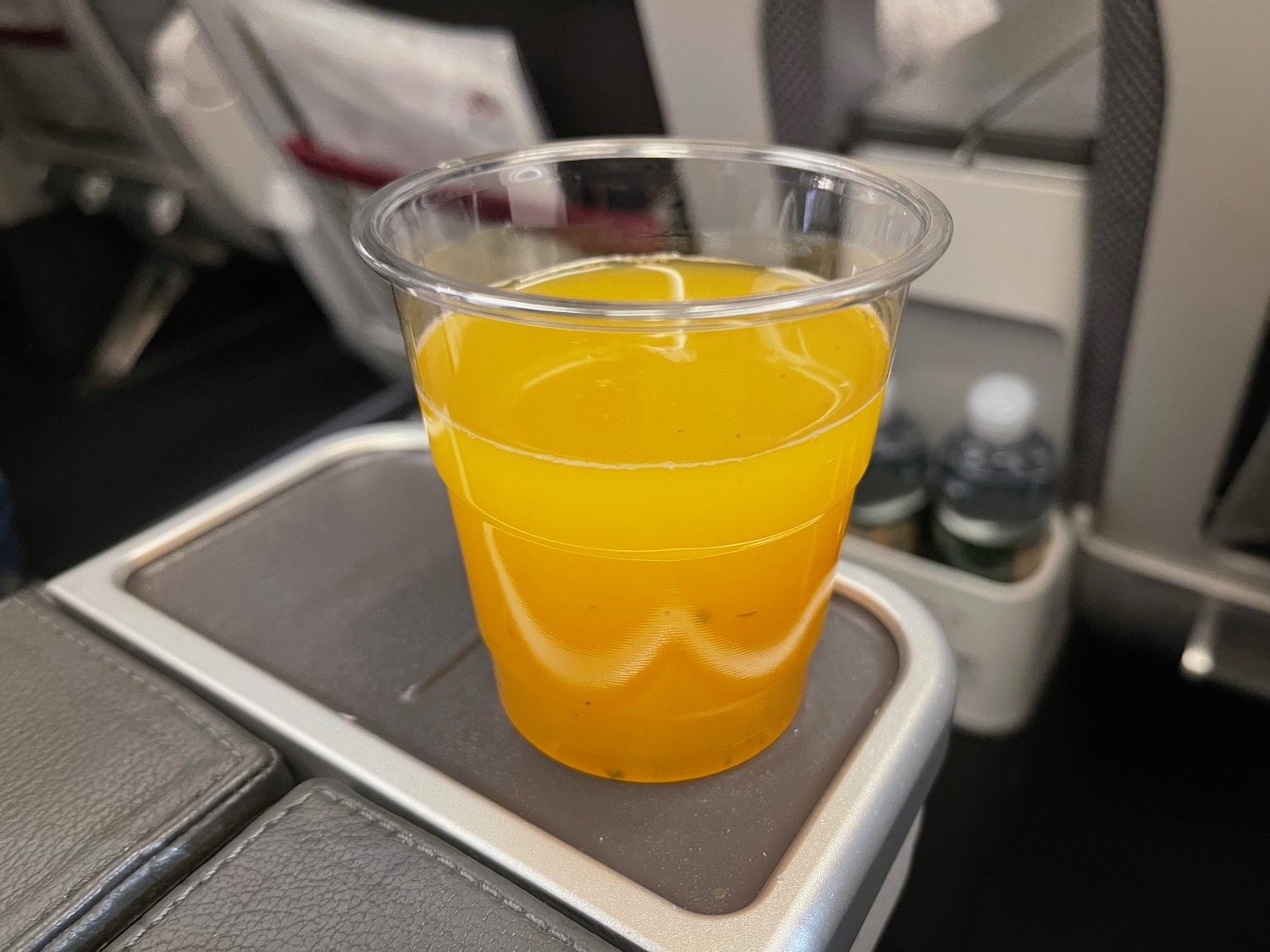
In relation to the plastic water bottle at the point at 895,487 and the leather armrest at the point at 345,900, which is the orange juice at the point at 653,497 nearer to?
the leather armrest at the point at 345,900

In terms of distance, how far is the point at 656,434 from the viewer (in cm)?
34

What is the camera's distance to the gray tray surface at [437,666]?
1.32 ft

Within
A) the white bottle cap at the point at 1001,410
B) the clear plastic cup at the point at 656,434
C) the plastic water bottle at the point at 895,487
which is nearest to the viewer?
the clear plastic cup at the point at 656,434

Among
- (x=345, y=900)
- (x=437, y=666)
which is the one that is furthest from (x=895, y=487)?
(x=345, y=900)

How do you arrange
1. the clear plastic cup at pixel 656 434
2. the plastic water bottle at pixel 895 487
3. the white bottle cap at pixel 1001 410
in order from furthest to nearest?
the plastic water bottle at pixel 895 487
the white bottle cap at pixel 1001 410
the clear plastic cup at pixel 656 434

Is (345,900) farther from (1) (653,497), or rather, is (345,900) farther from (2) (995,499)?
(2) (995,499)

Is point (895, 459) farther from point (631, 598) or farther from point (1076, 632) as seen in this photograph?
point (631, 598)

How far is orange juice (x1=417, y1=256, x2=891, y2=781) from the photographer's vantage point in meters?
0.34

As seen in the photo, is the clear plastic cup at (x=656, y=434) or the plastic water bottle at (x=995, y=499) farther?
the plastic water bottle at (x=995, y=499)

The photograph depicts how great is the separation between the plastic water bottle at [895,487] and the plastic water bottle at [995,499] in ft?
0.09

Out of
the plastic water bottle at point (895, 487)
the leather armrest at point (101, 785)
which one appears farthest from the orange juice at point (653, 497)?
the plastic water bottle at point (895, 487)

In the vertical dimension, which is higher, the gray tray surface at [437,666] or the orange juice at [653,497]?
the orange juice at [653,497]

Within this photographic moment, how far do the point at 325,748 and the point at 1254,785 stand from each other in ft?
3.25

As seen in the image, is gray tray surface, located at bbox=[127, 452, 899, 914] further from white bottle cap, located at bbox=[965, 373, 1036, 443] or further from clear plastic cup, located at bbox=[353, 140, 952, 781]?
white bottle cap, located at bbox=[965, 373, 1036, 443]
